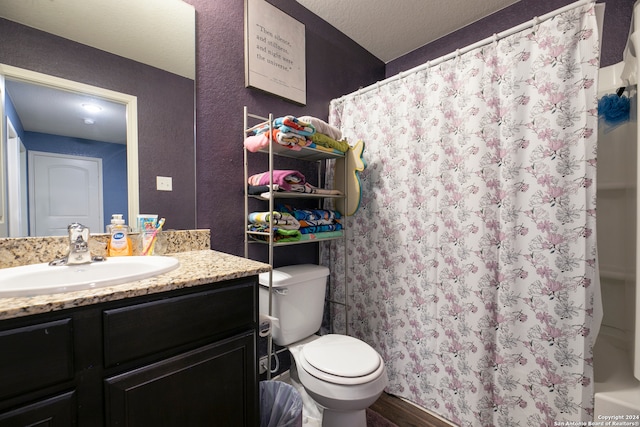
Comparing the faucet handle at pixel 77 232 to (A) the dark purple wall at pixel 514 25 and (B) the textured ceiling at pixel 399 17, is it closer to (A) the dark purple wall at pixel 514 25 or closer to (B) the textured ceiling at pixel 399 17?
(B) the textured ceiling at pixel 399 17

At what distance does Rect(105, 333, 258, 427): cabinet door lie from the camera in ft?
2.28

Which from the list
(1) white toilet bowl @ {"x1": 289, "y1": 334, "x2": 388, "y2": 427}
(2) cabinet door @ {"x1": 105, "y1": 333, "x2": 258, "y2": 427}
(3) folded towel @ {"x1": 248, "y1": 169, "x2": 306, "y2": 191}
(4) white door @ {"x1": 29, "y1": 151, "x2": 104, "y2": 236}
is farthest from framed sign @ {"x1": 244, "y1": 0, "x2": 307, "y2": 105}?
(1) white toilet bowl @ {"x1": 289, "y1": 334, "x2": 388, "y2": 427}

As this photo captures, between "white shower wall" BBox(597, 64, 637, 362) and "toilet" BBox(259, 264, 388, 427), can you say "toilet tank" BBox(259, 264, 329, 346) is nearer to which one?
"toilet" BBox(259, 264, 388, 427)

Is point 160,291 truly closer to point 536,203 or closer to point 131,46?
point 131,46

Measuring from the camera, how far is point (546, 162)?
3.70 feet

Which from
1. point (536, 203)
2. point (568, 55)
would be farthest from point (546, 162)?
point (568, 55)

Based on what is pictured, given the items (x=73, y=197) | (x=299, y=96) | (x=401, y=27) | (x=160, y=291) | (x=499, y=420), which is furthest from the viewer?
(x=401, y=27)

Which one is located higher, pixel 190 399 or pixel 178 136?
pixel 178 136

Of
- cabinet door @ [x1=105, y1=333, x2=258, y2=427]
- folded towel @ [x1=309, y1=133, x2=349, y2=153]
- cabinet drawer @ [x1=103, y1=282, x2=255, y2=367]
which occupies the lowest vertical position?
cabinet door @ [x1=105, y1=333, x2=258, y2=427]

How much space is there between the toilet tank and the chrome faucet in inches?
29.5

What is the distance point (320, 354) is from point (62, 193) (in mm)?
1223

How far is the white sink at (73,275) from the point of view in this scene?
0.65m

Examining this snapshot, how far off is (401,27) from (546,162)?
57.0 inches

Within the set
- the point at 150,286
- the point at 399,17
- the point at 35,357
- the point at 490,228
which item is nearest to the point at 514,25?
the point at 399,17
